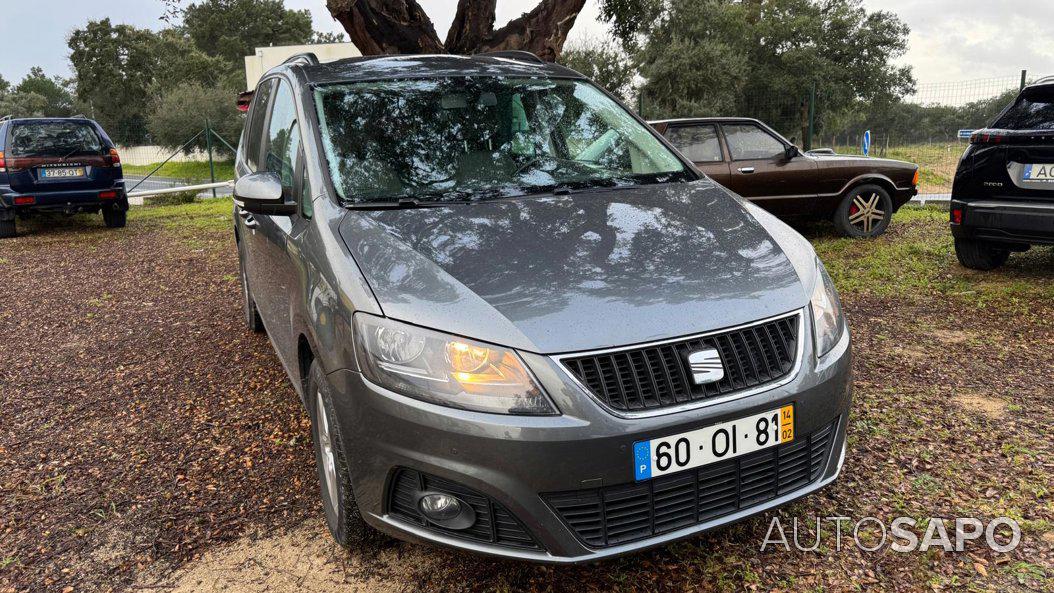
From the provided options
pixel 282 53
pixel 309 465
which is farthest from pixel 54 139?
pixel 282 53

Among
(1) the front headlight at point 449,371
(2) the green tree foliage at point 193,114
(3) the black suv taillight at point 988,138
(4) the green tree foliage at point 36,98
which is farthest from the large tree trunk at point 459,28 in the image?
(4) the green tree foliage at point 36,98

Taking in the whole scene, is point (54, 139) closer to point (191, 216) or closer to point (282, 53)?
point (191, 216)

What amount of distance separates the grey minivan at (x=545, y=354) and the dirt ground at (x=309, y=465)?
0.38m

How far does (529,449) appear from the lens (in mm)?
2047

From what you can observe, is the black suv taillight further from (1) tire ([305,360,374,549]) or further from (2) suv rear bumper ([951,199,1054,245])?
(1) tire ([305,360,374,549])

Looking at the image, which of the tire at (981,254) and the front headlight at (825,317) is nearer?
the front headlight at (825,317)

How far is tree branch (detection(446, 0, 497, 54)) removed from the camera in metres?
10.2

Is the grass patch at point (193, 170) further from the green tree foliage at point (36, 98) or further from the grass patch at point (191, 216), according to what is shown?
the green tree foliage at point (36, 98)

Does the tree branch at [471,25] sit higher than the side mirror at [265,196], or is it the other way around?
the tree branch at [471,25]

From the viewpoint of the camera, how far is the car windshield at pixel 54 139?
452 inches

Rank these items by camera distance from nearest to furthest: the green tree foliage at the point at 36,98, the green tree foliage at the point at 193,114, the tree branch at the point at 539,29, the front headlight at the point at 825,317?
1. the front headlight at the point at 825,317
2. the tree branch at the point at 539,29
3. the green tree foliage at the point at 193,114
4. the green tree foliage at the point at 36,98

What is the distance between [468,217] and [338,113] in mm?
913

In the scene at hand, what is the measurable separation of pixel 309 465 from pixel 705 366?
6.87 feet

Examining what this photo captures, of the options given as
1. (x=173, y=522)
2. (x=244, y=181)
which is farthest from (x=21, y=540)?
(x=244, y=181)
